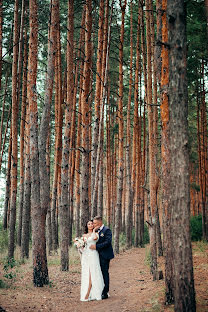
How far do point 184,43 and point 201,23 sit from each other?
802cm

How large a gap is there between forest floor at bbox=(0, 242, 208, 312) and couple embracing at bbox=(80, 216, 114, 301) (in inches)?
9.1

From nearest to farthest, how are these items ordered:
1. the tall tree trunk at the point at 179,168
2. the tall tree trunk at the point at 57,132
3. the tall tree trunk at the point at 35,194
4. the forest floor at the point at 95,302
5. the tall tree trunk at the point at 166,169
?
the tall tree trunk at the point at 179,168 < the tall tree trunk at the point at 166,169 < the forest floor at the point at 95,302 < the tall tree trunk at the point at 35,194 < the tall tree trunk at the point at 57,132

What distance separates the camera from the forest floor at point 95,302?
6.03 meters

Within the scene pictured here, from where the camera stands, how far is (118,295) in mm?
7465

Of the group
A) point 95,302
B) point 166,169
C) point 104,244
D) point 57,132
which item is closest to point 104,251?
point 104,244

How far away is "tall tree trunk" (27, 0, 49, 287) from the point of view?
7859mm

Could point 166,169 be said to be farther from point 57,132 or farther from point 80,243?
point 57,132

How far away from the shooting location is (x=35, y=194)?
796 cm

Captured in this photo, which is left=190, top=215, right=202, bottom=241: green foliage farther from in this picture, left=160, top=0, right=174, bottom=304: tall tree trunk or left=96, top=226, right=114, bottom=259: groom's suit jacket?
left=160, top=0, right=174, bottom=304: tall tree trunk

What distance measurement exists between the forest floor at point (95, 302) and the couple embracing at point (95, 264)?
0.75ft

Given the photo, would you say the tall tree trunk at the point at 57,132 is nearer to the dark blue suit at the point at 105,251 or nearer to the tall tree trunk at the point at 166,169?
the dark blue suit at the point at 105,251

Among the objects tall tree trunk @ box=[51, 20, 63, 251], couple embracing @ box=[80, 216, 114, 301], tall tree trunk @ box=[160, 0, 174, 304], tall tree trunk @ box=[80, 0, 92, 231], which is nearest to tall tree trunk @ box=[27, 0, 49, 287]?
couple embracing @ box=[80, 216, 114, 301]

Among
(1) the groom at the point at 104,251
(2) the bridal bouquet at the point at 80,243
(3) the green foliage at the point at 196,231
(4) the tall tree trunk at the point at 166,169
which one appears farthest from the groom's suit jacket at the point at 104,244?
(3) the green foliage at the point at 196,231

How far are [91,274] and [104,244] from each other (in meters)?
0.73
